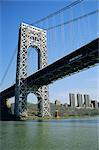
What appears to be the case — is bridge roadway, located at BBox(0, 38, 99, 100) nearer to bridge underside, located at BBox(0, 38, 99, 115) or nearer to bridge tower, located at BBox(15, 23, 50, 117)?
bridge underside, located at BBox(0, 38, 99, 115)

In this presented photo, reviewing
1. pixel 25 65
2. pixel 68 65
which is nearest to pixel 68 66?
pixel 68 65

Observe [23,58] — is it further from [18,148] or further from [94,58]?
[18,148]

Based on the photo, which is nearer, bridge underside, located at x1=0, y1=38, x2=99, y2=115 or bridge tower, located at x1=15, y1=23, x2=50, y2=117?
bridge underside, located at x1=0, y1=38, x2=99, y2=115

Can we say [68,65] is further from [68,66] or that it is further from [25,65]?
[25,65]

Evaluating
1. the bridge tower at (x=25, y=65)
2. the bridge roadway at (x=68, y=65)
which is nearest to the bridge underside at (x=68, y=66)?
the bridge roadway at (x=68, y=65)

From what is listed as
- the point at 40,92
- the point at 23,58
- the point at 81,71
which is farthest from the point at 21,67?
the point at 81,71

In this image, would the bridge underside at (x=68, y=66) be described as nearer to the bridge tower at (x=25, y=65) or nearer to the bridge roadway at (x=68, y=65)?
the bridge roadway at (x=68, y=65)

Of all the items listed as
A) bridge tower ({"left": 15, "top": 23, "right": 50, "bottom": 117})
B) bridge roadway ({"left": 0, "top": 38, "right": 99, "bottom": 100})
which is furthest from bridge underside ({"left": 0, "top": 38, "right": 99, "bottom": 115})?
bridge tower ({"left": 15, "top": 23, "right": 50, "bottom": 117})
